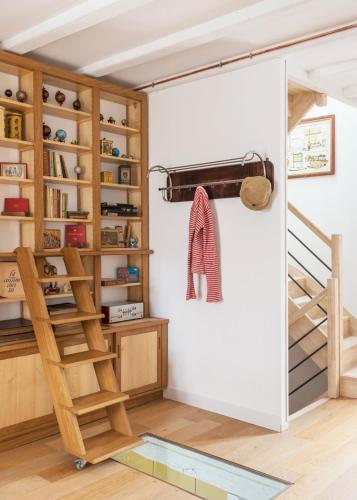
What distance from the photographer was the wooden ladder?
3.12 metres

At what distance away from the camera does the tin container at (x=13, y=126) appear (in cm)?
369

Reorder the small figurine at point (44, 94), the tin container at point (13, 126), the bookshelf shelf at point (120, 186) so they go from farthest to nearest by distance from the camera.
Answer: the bookshelf shelf at point (120, 186), the small figurine at point (44, 94), the tin container at point (13, 126)

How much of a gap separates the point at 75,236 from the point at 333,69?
7.90 ft

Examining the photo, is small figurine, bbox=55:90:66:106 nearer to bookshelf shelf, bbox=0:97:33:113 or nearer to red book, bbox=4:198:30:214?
bookshelf shelf, bbox=0:97:33:113

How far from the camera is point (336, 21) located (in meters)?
3.18

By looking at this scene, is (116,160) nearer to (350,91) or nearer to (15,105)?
(15,105)

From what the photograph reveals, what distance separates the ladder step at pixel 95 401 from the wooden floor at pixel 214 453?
0.36 m

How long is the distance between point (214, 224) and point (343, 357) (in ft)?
5.73

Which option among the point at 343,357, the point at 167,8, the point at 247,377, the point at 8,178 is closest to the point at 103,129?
the point at 8,178

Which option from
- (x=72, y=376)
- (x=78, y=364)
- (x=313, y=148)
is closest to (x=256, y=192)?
(x=78, y=364)

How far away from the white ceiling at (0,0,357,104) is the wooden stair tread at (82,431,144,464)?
8.52ft

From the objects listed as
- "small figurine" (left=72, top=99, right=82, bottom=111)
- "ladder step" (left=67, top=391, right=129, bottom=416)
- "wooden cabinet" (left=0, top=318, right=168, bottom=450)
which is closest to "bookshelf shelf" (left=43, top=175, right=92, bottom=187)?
"small figurine" (left=72, top=99, right=82, bottom=111)

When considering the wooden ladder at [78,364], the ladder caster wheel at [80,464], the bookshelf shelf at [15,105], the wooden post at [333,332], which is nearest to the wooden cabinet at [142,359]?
the wooden ladder at [78,364]

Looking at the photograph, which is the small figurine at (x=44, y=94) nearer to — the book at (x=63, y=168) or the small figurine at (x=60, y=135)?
the small figurine at (x=60, y=135)
